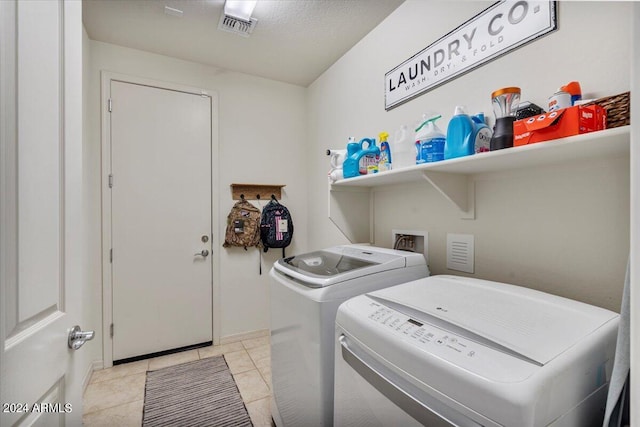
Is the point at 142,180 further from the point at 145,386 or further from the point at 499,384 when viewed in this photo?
the point at 499,384

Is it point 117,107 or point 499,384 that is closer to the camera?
point 499,384

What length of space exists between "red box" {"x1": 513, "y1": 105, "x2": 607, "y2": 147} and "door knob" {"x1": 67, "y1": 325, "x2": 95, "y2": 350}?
1504mm

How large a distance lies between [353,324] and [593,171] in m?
1.02

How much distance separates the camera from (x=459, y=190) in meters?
1.44

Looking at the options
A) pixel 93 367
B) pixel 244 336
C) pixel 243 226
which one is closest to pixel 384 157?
pixel 243 226

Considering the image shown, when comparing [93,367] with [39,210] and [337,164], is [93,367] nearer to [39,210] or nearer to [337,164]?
[39,210]

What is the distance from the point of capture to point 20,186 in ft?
2.20

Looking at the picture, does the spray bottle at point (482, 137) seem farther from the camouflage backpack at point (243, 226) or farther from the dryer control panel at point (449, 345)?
the camouflage backpack at point (243, 226)

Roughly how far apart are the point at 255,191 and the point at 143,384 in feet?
5.85

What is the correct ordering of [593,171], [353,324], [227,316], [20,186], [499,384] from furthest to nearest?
[227,316] < [593,171] < [353,324] < [20,186] < [499,384]

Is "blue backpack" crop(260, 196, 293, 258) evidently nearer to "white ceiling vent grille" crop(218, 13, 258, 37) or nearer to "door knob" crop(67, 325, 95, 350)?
"white ceiling vent grille" crop(218, 13, 258, 37)

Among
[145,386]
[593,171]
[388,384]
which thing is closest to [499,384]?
[388,384]

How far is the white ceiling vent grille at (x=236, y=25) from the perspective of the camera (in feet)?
6.62

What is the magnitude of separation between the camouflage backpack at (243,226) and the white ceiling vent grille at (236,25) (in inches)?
55.2
